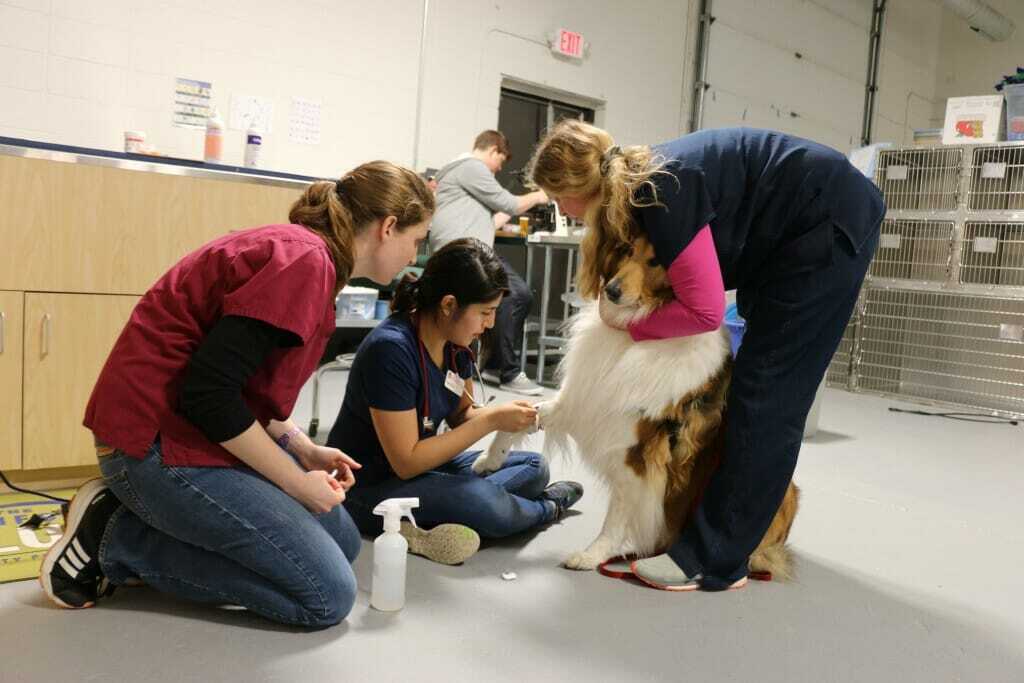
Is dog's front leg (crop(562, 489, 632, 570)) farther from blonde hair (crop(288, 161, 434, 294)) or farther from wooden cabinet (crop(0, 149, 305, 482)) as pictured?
wooden cabinet (crop(0, 149, 305, 482))

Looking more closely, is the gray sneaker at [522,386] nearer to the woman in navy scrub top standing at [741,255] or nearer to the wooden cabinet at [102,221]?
the wooden cabinet at [102,221]

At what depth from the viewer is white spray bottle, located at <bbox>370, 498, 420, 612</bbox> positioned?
1.66 m

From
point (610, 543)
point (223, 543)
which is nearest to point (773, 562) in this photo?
point (610, 543)

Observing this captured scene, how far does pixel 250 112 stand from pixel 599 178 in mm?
3316

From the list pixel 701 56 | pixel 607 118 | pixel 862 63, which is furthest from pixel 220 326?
pixel 862 63

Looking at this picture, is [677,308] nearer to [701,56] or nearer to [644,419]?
[644,419]

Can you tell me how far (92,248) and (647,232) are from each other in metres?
1.64

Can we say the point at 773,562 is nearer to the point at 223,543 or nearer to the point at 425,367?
the point at 425,367

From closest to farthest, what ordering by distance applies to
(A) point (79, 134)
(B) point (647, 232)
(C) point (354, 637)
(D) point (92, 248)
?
(C) point (354, 637) → (B) point (647, 232) → (D) point (92, 248) → (A) point (79, 134)

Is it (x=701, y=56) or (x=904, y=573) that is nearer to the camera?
(x=904, y=573)

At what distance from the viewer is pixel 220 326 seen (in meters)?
1.42

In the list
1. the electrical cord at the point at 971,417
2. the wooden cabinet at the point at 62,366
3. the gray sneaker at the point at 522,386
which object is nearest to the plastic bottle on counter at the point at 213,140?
the wooden cabinet at the point at 62,366

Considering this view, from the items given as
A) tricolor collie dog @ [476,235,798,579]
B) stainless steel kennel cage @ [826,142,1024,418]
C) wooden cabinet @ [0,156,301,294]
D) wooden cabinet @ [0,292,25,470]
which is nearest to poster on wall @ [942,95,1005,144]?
stainless steel kennel cage @ [826,142,1024,418]

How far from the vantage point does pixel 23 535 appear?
1959 mm
